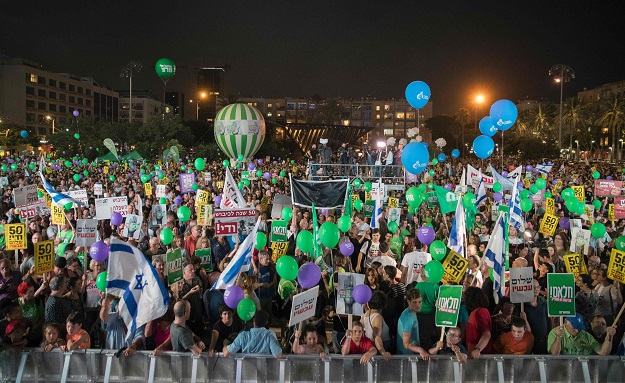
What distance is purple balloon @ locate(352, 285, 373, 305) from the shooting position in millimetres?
6498

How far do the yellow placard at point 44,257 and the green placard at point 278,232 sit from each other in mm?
3533

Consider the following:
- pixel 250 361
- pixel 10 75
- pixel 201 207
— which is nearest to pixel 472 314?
pixel 250 361

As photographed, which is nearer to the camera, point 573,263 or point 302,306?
point 302,306

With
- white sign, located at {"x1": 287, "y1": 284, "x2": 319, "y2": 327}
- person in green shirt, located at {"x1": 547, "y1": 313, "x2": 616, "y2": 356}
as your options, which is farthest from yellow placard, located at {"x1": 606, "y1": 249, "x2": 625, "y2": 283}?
white sign, located at {"x1": 287, "y1": 284, "x2": 319, "y2": 327}

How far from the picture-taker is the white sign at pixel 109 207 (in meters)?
12.1

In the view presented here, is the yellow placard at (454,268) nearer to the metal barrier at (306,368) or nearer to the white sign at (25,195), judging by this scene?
the metal barrier at (306,368)

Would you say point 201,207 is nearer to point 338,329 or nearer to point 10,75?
point 338,329

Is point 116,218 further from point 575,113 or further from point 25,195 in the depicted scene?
point 575,113

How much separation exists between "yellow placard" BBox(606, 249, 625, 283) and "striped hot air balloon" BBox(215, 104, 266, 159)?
2967 cm

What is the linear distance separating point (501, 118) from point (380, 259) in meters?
7.93

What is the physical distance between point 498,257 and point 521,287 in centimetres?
125

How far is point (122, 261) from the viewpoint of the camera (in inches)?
242

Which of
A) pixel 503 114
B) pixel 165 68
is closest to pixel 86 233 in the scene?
pixel 503 114

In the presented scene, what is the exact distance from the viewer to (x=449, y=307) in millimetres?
6121
